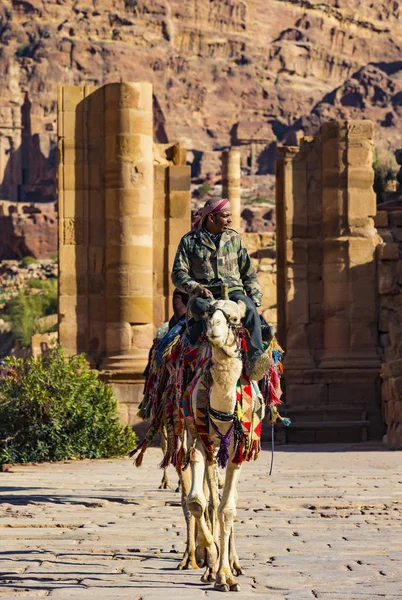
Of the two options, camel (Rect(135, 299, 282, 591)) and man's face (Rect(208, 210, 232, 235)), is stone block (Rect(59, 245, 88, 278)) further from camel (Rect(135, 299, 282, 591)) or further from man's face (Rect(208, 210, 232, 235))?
camel (Rect(135, 299, 282, 591))

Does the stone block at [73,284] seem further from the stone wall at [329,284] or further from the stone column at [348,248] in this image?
the stone column at [348,248]

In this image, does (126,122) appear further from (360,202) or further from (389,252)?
(389,252)

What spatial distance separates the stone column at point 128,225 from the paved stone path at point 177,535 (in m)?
6.95

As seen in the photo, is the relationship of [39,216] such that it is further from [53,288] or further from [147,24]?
[147,24]

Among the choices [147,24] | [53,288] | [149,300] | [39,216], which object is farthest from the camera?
[147,24]

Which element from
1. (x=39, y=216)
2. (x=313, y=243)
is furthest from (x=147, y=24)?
(x=313, y=243)

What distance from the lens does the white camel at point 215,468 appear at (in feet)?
29.8

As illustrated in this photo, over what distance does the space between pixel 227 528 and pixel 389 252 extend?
1806 cm

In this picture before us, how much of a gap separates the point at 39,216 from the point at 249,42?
75.8m

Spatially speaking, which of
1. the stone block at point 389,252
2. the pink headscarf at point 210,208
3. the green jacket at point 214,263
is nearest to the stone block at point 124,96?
the stone block at point 389,252

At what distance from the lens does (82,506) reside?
13.6 m

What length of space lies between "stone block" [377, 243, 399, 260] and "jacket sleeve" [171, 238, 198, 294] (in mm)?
16801

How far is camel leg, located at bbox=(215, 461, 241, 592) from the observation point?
29.4 feet

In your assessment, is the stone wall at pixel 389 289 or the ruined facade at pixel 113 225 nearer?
the stone wall at pixel 389 289
